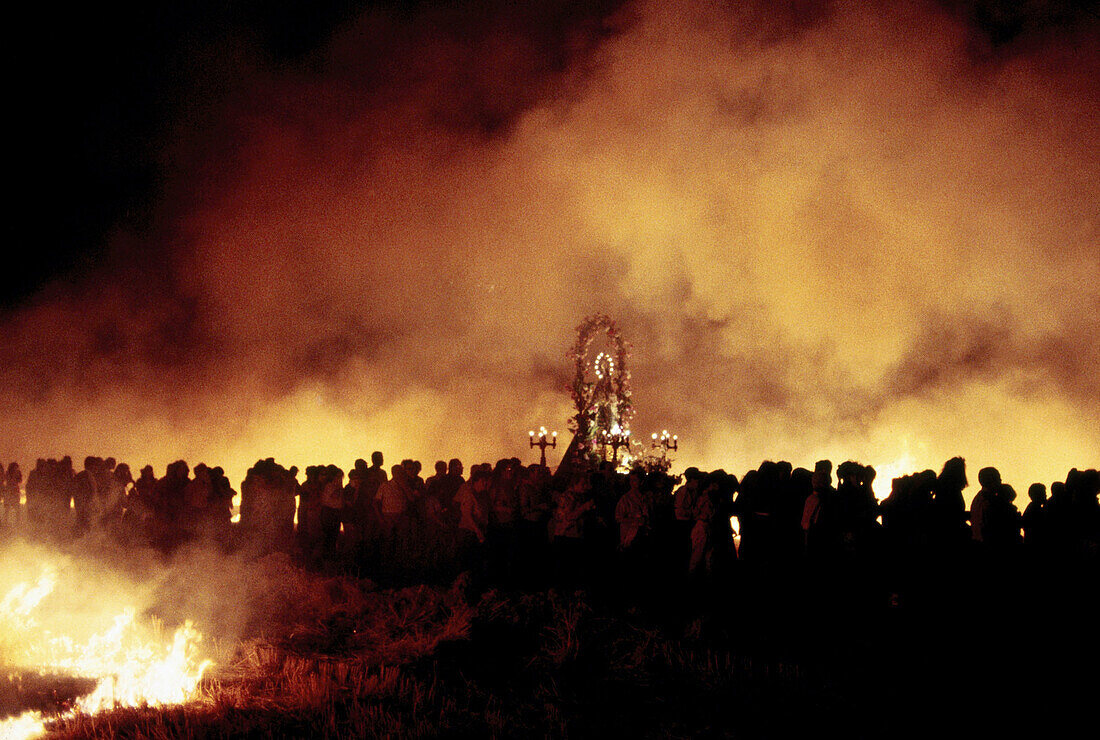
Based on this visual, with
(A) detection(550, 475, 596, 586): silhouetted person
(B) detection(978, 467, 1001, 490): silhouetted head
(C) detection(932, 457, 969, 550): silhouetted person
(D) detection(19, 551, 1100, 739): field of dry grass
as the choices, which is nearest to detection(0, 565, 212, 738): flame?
(D) detection(19, 551, 1100, 739): field of dry grass

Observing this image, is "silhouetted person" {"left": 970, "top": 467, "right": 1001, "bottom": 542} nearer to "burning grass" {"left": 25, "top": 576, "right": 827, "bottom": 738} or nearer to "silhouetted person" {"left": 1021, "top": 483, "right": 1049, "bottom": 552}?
"silhouetted person" {"left": 1021, "top": 483, "right": 1049, "bottom": 552}

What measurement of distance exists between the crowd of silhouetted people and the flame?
2.58 meters

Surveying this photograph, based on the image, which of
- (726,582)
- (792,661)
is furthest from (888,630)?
(726,582)

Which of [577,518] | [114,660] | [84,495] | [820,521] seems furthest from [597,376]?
[114,660]

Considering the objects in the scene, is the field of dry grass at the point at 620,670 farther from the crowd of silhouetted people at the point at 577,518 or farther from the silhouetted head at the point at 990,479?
the silhouetted head at the point at 990,479

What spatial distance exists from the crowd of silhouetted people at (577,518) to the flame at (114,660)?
8.46ft

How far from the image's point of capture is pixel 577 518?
852 cm

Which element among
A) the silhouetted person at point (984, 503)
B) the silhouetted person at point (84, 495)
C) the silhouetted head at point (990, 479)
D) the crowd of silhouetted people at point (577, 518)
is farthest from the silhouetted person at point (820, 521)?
the silhouetted person at point (84, 495)

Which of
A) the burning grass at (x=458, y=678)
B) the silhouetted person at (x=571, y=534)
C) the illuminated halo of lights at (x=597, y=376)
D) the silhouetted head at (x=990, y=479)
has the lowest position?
the burning grass at (x=458, y=678)

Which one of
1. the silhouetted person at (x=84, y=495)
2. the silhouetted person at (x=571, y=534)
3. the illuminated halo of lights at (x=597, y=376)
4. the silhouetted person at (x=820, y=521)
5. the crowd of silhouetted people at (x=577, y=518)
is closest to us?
the crowd of silhouetted people at (x=577, y=518)

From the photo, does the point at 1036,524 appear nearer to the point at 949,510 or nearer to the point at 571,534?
the point at 949,510

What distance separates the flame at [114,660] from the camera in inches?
240

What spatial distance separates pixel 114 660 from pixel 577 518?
4653mm

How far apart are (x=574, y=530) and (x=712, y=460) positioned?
2129 cm
